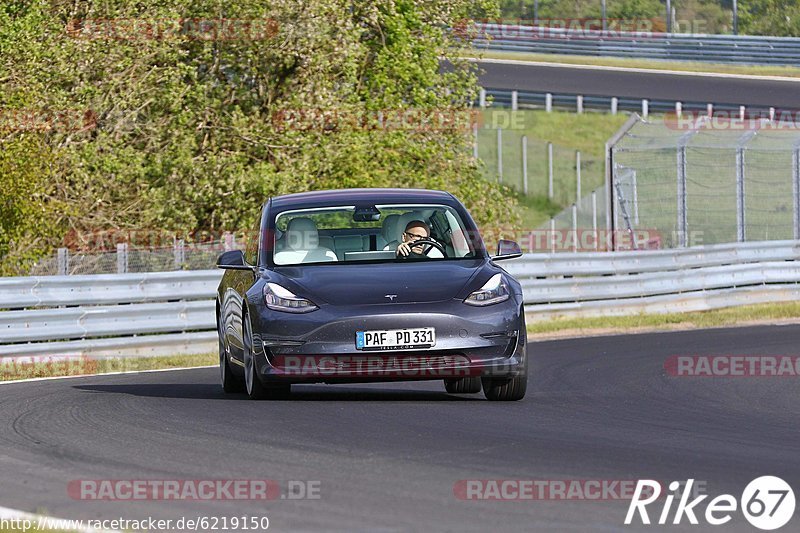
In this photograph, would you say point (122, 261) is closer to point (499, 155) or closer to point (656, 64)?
point (499, 155)

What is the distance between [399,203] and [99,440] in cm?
365

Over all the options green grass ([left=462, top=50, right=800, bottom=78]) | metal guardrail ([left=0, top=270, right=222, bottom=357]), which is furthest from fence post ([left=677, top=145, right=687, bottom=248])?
green grass ([left=462, top=50, right=800, bottom=78])

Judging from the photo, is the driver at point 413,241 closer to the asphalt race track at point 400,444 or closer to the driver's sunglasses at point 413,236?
the driver's sunglasses at point 413,236

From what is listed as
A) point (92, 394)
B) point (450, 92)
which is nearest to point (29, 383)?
point (92, 394)

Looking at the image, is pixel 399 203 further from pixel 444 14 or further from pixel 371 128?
pixel 444 14

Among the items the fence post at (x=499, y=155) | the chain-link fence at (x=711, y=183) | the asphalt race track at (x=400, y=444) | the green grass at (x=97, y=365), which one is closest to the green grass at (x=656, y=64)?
the chain-link fence at (x=711, y=183)

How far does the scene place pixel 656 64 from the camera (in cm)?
5309

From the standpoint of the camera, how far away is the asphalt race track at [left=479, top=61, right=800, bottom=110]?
46031 millimetres

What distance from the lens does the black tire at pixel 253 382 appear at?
440 inches

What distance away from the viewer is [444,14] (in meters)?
31.8

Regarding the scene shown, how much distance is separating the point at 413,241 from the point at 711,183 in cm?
3307

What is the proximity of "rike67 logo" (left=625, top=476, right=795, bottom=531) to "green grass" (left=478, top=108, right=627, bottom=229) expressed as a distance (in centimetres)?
3184

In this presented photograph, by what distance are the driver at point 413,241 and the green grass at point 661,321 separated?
9.91m

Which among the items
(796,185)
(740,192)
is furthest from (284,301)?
(796,185)
